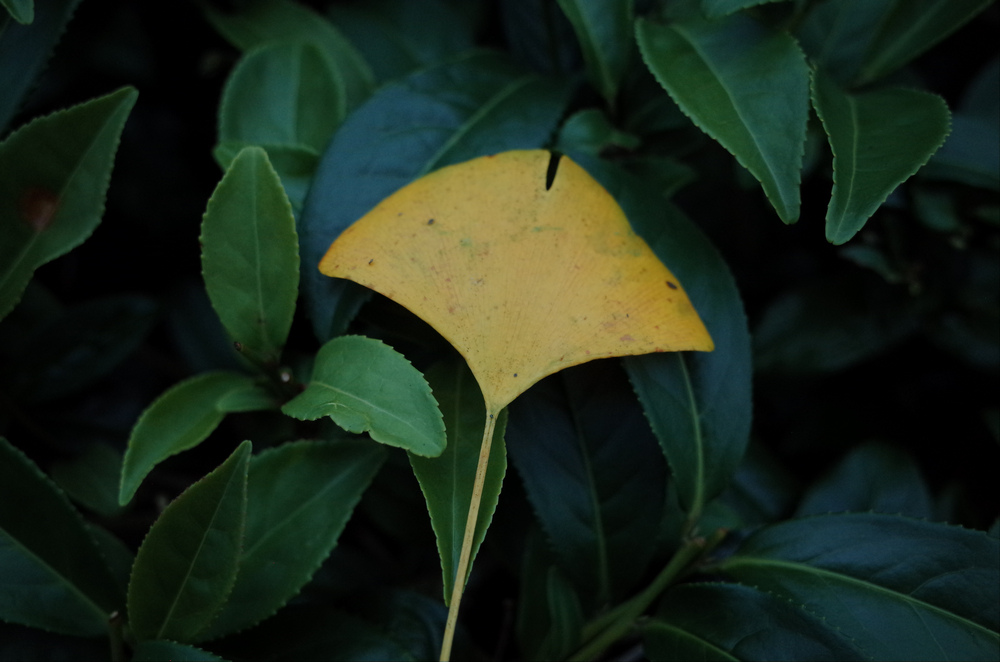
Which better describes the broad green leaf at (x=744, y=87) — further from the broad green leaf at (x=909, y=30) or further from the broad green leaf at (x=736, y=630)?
the broad green leaf at (x=736, y=630)

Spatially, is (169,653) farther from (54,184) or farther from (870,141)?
(870,141)

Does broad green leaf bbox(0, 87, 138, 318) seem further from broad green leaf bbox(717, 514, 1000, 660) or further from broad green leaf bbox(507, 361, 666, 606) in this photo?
broad green leaf bbox(717, 514, 1000, 660)

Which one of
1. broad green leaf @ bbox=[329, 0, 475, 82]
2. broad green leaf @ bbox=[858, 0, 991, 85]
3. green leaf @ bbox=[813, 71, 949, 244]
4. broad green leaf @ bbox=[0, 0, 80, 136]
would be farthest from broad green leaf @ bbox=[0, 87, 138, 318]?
broad green leaf @ bbox=[858, 0, 991, 85]

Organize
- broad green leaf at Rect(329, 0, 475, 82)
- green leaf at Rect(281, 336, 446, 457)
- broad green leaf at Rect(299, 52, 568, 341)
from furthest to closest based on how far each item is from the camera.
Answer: broad green leaf at Rect(329, 0, 475, 82), broad green leaf at Rect(299, 52, 568, 341), green leaf at Rect(281, 336, 446, 457)

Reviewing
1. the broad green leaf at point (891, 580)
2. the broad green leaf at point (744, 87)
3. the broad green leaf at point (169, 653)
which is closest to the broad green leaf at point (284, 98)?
the broad green leaf at point (744, 87)

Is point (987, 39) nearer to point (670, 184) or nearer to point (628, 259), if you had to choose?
point (670, 184)

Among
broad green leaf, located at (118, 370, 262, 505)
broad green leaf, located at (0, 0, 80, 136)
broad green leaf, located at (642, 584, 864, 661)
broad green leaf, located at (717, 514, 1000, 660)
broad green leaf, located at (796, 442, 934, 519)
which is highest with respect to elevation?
broad green leaf, located at (0, 0, 80, 136)

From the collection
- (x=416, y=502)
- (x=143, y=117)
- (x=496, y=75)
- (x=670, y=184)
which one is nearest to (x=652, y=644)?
(x=416, y=502)
